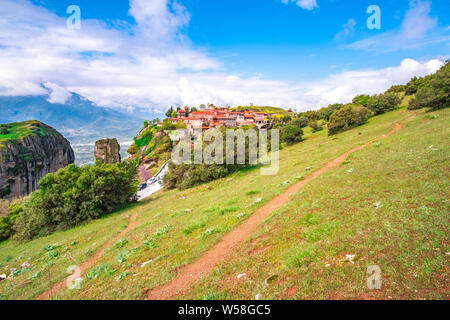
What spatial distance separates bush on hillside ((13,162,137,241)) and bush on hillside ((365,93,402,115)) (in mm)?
69602

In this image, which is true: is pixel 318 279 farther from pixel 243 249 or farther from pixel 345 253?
pixel 243 249

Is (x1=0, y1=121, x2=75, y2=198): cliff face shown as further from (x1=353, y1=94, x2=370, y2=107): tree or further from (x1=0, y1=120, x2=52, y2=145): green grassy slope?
(x1=353, y1=94, x2=370, y2=107): tree

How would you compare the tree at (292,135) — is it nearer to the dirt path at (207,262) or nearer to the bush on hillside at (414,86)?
the bush on hillside at (414,86)

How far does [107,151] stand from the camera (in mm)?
101062

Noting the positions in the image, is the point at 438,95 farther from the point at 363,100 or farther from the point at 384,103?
the point at 363,100

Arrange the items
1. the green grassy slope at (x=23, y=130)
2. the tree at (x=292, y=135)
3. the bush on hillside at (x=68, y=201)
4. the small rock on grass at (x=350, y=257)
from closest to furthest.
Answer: the small rock on grass at (x=350, y=257), the bush on hillside at (x=68, y=201), the tree at (x=292, y=135), the green grassy slope at (x=23, y=130)

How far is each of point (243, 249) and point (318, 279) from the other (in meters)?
3.70

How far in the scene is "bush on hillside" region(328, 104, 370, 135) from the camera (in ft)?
170

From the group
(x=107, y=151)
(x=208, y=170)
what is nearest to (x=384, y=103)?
(x=208, y=170)

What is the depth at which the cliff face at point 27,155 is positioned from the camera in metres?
93.9

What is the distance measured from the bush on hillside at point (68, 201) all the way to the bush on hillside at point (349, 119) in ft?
185

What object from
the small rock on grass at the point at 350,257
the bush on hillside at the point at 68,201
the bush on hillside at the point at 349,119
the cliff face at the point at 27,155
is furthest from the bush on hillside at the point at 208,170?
the cliff face at the point at 27,155
